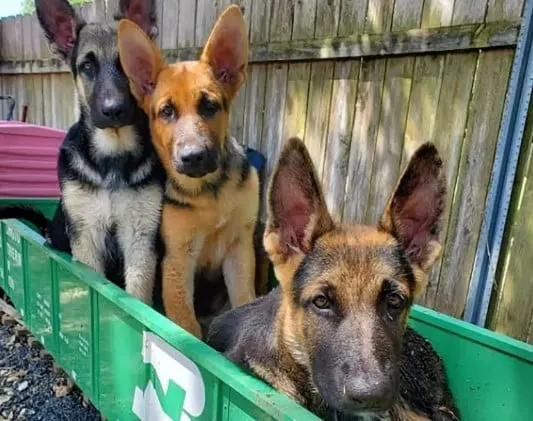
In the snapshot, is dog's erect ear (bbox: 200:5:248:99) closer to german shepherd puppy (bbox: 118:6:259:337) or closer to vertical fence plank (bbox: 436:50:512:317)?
german shepherd puppy (bbox: 118:6:259:337)

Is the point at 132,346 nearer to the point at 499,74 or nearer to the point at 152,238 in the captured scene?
the point at 152,238

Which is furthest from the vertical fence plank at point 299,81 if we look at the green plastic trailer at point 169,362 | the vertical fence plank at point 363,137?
the green plastic trailer at point 169,362

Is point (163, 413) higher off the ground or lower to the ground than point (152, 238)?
lower

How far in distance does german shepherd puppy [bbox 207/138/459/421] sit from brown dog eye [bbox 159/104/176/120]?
957 mm

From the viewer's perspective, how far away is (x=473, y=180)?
10.8ft

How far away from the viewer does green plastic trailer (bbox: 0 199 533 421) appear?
5.53ft

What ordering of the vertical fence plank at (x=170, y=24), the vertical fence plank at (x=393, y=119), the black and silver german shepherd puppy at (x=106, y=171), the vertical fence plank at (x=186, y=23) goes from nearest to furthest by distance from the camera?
the black and silver german shepherd puppy at (x=106, y=171) → the vertical fence plank at (x=393, y=119) → the vertical fence plank at (x=186, y=23) → the vertical fence plank at (x=170, y=24)

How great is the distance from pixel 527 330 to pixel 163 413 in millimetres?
2278

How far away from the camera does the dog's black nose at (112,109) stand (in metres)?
2.56

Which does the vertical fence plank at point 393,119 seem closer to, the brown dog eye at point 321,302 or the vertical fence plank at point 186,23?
the brown dog eye at point 321,302

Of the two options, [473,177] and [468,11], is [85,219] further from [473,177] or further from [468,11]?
[468,11]

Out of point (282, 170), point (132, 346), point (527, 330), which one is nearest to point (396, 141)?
point (527, 330)

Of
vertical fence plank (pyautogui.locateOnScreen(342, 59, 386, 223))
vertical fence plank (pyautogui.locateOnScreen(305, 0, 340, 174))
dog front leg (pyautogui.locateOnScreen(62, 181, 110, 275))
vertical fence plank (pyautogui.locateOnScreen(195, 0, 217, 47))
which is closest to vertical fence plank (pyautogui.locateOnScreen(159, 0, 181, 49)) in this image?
vertical fence plank (pyautogui.locateOnScreen(195, 0, 217, 47))

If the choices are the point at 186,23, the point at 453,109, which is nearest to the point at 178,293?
A: the point at 453,109
